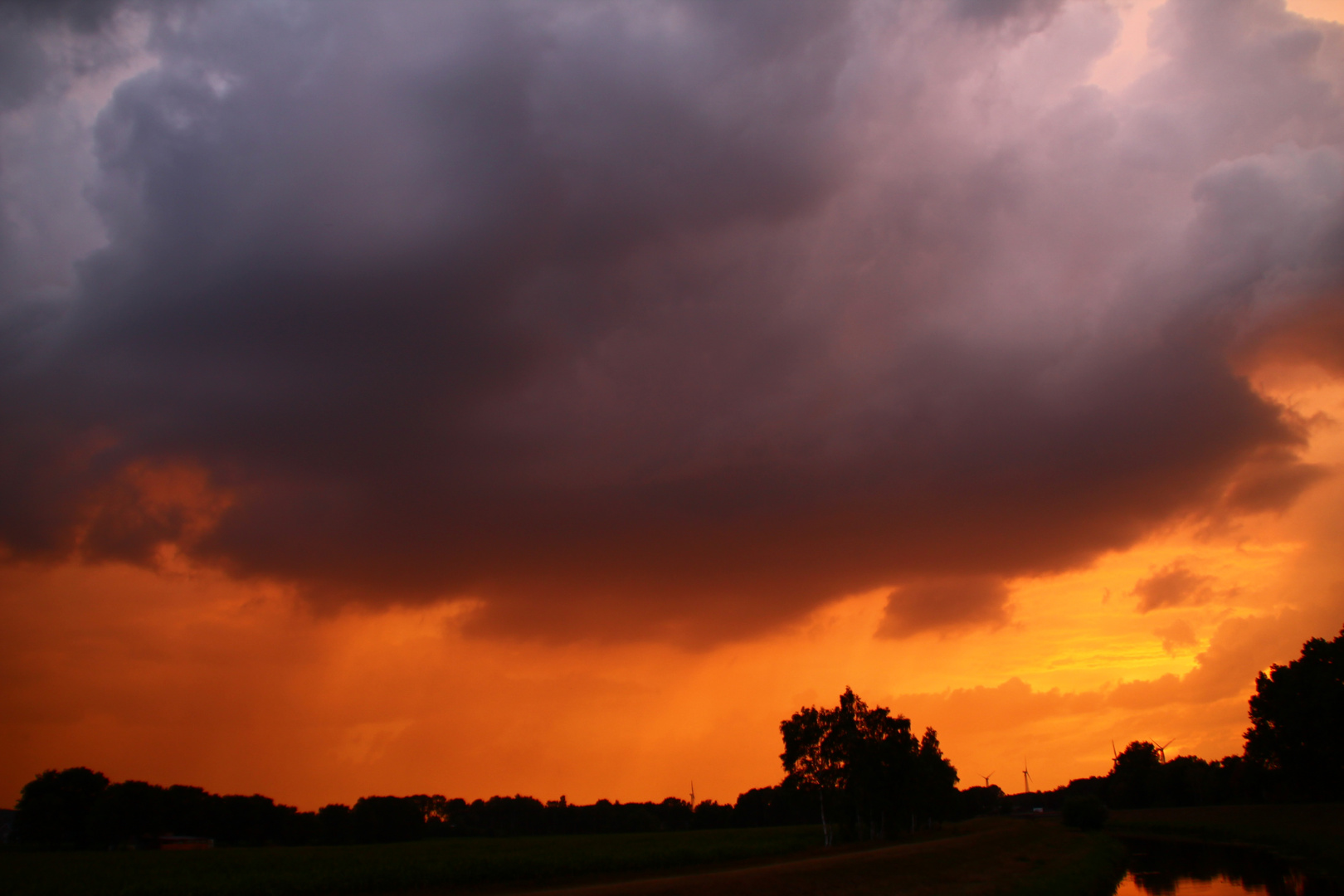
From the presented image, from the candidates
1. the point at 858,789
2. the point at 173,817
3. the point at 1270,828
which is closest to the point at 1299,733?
the point at 1270,828

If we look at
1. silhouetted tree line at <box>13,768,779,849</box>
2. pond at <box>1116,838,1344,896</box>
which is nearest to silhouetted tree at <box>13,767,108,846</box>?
silhouetted tree line at <box>13,768,779,849</box>

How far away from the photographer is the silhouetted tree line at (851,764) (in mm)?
97188

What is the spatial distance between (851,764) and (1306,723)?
63.2 meters

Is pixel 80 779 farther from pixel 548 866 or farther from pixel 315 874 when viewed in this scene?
pixel 548 866

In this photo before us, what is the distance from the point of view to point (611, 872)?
68.1 meters

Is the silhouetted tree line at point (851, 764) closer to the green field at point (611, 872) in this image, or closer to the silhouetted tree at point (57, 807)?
the green field at point (611, 872)

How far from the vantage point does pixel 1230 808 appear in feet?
420

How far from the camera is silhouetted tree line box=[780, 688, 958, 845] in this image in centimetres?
9719

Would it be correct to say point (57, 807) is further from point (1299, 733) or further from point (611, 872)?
point (1299, 733)

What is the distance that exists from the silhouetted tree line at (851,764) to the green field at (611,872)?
9866 mm

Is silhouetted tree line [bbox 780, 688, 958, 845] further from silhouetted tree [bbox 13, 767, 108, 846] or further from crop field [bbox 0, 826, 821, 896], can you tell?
silhouetted tree [bbox 13, 767, 108, 846]

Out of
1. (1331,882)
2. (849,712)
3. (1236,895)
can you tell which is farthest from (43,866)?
(1331,882)

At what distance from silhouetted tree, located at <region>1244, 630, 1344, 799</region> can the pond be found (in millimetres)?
32048

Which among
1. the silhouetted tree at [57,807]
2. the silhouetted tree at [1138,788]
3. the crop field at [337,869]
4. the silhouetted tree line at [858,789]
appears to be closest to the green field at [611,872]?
the crop field at [337,869]
